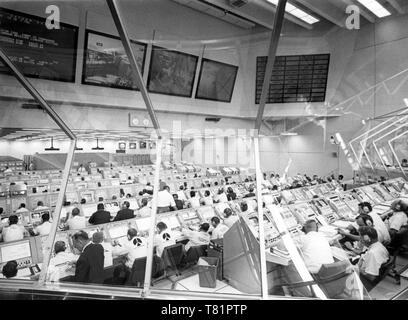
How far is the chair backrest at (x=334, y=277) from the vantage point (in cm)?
163

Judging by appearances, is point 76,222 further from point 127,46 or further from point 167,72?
point 167,72

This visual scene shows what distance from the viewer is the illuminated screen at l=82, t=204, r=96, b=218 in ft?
13.4

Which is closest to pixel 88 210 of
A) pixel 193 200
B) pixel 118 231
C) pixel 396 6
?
pixel 118 231

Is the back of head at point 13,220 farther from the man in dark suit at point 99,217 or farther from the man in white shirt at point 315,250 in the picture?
the man in white shirt at point 315,250

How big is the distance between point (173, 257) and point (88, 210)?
2.31m

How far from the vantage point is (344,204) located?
438cm

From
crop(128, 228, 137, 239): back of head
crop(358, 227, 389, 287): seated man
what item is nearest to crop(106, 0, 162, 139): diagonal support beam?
crop(128, 228, 137, 239): back of head

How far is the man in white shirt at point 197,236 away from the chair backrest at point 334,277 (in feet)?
4.93

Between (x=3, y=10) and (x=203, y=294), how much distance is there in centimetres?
554

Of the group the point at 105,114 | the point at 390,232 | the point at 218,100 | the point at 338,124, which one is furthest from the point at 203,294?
the point at 105,114

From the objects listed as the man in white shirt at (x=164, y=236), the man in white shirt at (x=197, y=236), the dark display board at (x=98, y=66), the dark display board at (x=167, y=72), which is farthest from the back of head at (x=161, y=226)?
the dark display board at (x=98, y=66)

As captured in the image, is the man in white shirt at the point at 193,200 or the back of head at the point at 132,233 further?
the man in white shirt at the point at 193,200

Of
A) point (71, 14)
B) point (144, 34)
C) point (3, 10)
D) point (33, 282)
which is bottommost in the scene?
point (33, 282)

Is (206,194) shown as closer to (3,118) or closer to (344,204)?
(344,204)
